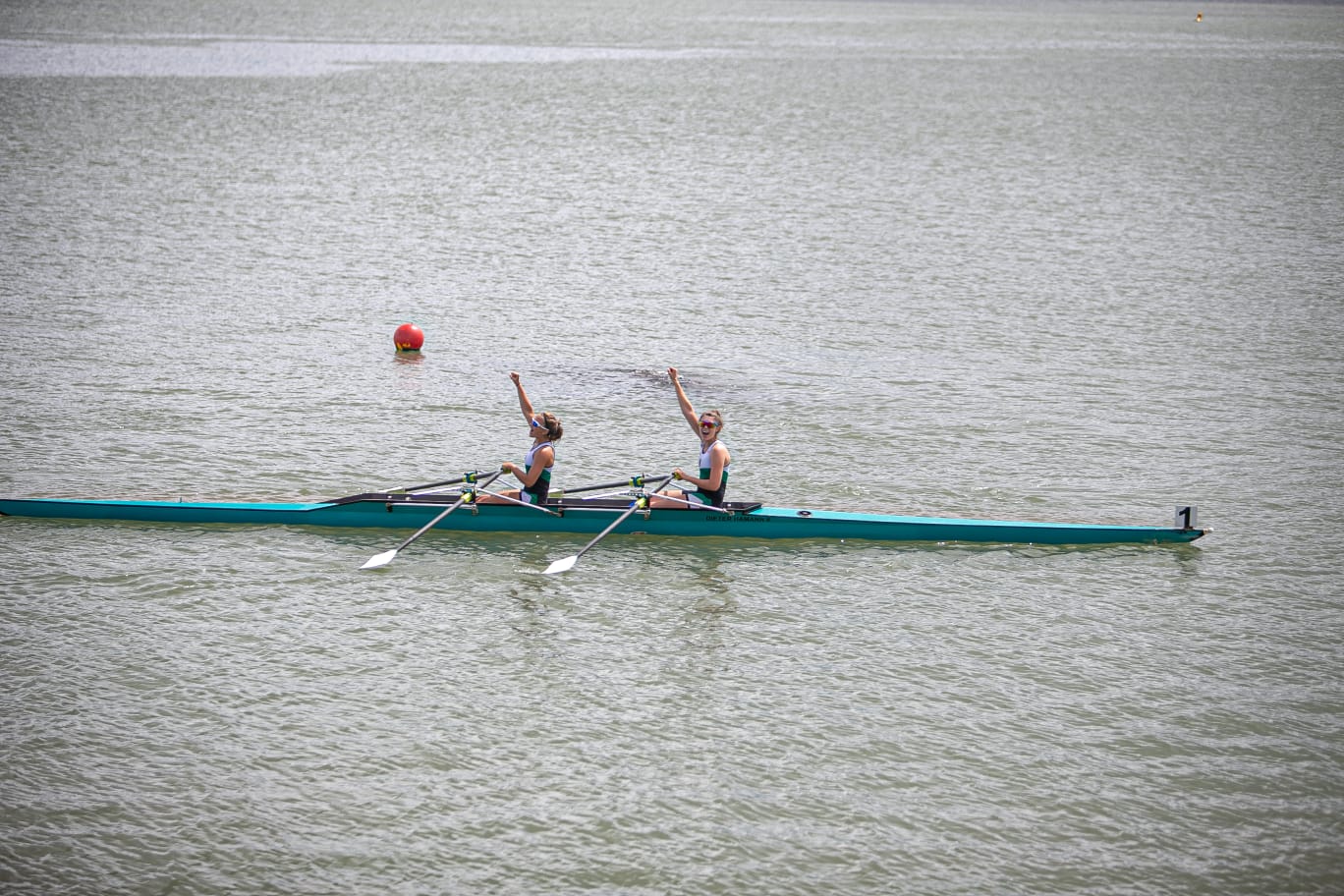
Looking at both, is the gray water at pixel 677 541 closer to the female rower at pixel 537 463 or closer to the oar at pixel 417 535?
the oar at pixel 417 535

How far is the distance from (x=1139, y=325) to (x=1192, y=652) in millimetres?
13842

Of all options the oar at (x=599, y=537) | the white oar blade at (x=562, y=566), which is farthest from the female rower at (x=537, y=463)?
the white oar blade at (x=562, y=566)

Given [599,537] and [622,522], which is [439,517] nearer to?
[599,537]

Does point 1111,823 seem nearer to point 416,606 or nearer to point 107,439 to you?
point 416,606

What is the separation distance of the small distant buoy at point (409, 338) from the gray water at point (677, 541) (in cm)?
36

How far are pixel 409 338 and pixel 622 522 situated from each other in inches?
368

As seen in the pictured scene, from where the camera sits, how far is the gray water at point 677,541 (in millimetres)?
10352

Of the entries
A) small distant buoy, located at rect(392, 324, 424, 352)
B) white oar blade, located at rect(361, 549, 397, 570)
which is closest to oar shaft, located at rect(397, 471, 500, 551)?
white oar blade, located at rect(361, 549, 397, 570)

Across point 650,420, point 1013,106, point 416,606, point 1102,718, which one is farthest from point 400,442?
point 1013,106

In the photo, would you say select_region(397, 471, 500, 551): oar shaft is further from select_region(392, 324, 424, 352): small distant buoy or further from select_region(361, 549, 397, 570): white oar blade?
select_region(392, 324, 424, 352): small distant buoy

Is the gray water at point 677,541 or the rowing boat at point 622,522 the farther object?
the rowing boat at point 622,522

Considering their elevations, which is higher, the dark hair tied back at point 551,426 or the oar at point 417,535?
the dark hair tied back at point 551,426

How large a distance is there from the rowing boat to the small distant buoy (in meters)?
8.16

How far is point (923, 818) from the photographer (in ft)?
34.3
